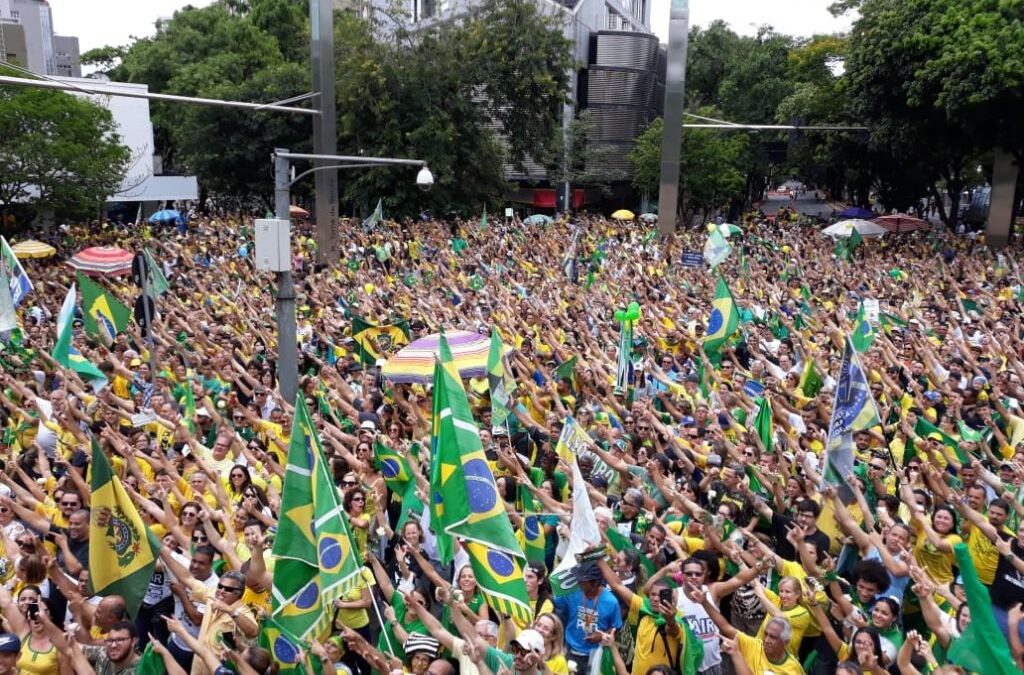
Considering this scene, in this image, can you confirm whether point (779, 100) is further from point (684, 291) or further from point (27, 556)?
point (27, 556)

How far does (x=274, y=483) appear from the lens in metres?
7.74

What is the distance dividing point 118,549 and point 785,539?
4347 millimetres

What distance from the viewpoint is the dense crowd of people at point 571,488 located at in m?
5.31

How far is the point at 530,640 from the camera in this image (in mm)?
4832

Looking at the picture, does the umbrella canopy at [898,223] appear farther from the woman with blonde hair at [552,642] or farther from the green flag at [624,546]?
the woman with blonde hair at [552,642]

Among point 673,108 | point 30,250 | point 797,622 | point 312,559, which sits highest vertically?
point 673,108

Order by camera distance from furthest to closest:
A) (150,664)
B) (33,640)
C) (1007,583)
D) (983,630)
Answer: (1007,583), (33,640), (150,664), (983,630)

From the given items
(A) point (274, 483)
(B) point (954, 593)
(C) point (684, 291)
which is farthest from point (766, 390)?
(C) point (684, 291)

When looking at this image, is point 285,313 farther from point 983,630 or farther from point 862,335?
point 983,630

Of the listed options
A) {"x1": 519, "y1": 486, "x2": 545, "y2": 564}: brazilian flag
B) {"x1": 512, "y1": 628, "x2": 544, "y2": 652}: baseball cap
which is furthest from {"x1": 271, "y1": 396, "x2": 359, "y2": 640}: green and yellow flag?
{"x1": 519, "y1": 486, "x2": 545, "y2": 564}: brazilian flag

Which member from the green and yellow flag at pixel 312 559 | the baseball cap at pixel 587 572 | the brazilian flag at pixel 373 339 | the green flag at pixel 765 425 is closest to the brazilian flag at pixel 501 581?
the baseball cap at pixel 587 572

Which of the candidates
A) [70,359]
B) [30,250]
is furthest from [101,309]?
[30,250]

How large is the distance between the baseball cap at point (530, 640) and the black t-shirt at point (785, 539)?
225 cm

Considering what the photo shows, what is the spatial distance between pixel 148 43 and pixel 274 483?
190ft
